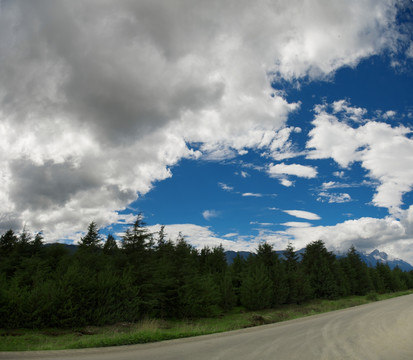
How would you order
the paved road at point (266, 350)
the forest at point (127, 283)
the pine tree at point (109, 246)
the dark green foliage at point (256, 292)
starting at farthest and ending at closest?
the pine tree at point (109, 246), the dark green foliage at point (256, 292), the forest at point (127, 283), the paved road at point (266, 350)

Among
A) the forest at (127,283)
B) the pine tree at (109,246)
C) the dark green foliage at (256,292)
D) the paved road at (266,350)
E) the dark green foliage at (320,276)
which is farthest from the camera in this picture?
the dark green foliage at (320,276)

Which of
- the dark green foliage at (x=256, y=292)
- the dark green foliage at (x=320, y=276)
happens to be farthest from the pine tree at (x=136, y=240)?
the dark green foliage at (x=320, y=276)

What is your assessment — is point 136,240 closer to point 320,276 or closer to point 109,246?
point 109,246

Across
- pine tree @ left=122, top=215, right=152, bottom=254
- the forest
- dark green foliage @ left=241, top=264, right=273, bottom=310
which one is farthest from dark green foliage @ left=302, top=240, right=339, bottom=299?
pine tree @ left=122, top=215, right=152, bottom=254

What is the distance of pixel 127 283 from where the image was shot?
2194 cm

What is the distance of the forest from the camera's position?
17.5 m

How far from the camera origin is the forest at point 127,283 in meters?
17.5

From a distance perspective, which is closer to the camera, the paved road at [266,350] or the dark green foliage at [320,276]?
the paved road at [266,350]

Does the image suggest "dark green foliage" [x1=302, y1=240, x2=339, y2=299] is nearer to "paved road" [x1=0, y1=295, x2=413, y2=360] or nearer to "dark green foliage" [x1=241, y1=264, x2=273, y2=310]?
"dark green foliage" [x1=241, y1=264, x2=273, y2=310]

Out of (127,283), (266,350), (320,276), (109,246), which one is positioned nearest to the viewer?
(266,350)

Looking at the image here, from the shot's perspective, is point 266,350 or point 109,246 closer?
point 266,350

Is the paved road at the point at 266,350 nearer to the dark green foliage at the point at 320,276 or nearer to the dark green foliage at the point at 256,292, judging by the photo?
the dark green foliage at the point at 256,292

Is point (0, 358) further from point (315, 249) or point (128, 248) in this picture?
point (315, 249)

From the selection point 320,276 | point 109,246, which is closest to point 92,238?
point 109,246
